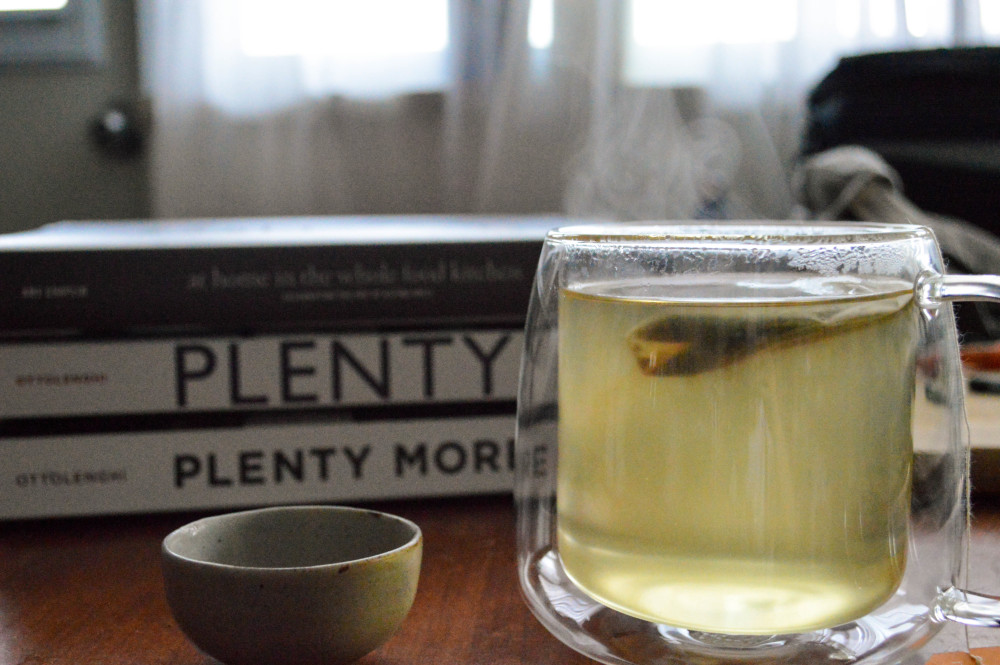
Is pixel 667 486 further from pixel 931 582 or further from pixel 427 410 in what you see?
pixel 427 410

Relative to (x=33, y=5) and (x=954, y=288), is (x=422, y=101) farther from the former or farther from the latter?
(x=954, y=288)

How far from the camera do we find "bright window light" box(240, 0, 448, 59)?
1553 mm

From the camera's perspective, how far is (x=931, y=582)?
0.44 m

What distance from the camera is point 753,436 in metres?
0.36

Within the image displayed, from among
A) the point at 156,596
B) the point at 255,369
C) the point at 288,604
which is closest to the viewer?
the point at 288,604

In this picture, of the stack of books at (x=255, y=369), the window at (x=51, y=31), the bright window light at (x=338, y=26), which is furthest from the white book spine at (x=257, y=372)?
the window at (x=51, y=31)

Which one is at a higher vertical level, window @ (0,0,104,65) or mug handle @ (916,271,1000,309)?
window @ (0,0,104,65)

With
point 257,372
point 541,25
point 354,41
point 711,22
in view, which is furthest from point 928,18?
point 257,372

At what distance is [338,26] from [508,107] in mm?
309

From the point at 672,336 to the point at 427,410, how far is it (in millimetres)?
297

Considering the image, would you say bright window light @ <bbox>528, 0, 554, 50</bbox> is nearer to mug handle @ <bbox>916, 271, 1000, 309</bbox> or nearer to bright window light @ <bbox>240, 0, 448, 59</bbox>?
bright window light @ <bbox>240, 0, 448, 59</bbox>

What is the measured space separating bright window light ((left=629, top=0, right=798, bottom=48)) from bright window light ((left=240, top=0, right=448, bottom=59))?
1.14 ft

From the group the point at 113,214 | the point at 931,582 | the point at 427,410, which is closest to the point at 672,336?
the point at 931,582

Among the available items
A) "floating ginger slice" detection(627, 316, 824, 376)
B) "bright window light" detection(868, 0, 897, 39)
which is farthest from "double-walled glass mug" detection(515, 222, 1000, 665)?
"bright window light" detection(868, 0, 897, 39)
